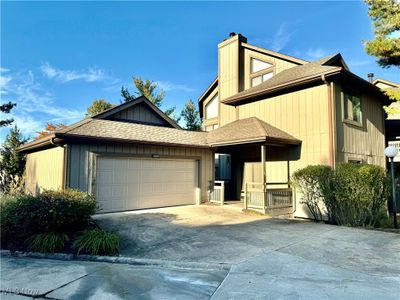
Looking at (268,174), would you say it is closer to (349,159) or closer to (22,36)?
(349,159)

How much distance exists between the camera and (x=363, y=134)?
12195 mm

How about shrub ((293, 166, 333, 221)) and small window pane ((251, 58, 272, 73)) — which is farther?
small window pane ((251, 58, 272, 73))

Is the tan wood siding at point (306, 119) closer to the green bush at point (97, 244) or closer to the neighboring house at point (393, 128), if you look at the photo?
the neighboring house at point (393, 128)

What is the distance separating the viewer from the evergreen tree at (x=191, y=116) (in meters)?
31.6

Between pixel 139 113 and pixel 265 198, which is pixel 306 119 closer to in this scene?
pixel 265 198

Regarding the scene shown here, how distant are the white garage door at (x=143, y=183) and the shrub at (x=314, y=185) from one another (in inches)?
193

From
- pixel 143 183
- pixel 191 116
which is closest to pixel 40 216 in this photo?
pixel 143 183

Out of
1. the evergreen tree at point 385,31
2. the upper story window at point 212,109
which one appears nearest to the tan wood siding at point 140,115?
the upper story window at point 212,109

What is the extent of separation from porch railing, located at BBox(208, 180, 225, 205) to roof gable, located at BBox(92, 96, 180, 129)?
220 inches

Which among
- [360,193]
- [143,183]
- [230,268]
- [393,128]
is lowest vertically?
[230,268]

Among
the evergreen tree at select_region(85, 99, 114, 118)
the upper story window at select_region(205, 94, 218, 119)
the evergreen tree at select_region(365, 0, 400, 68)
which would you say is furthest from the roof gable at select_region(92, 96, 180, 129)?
the evergreen tree at select_region(85, 99, 114, 118)

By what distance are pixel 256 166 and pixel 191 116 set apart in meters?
19.7

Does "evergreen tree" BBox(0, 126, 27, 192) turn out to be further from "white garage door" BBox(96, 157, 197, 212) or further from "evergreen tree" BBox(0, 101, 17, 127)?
"white garage door" BBox(96, 157, 197, 212)

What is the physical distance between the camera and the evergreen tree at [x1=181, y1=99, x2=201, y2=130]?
31609 mm
